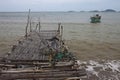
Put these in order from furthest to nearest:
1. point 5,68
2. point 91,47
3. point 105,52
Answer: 1. point 91,47
2. point 105,52
3. point 5,68

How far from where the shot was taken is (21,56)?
42.7 ft

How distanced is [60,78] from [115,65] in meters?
9.67

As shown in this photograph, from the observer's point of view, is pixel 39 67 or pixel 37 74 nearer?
pixel 37 74

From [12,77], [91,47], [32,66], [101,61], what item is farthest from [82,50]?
[12,77]

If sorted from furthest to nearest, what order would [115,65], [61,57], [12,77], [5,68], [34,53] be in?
[115,65] → [34,53] → [61,57] → [5,68] → [12,77]

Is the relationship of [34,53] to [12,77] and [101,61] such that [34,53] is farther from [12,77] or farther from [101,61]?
→ [101,61]

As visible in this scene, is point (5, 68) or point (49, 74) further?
point (5, 68)

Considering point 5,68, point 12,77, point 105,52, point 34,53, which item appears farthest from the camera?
point 105,52

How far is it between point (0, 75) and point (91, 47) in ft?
55.7

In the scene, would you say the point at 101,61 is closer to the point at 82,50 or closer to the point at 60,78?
the point at 82,50

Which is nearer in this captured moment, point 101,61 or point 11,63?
point 11,63

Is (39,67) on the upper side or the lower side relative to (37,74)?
upper

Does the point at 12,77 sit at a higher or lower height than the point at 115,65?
higher

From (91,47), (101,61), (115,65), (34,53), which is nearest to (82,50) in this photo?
(91,47)
